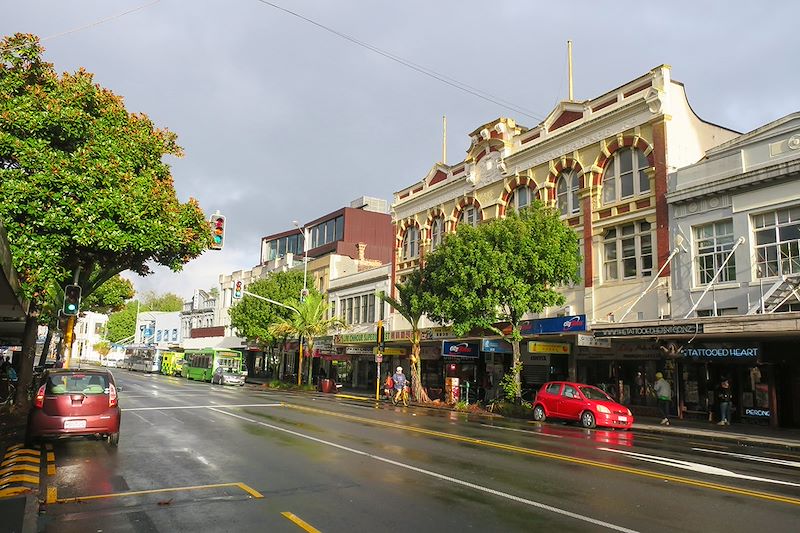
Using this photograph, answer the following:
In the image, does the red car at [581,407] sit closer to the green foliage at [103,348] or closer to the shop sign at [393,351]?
the shop sign at [393,351]

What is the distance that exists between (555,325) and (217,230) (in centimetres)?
1388

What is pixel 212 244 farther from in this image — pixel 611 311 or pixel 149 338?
pixel 149 338

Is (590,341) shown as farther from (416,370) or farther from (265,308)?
(265,308)

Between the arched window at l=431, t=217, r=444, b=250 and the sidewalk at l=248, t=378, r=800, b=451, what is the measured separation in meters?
18.9

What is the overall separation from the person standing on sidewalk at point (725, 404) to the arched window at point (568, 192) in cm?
1054

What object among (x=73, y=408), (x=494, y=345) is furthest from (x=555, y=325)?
(x=73, y=408)

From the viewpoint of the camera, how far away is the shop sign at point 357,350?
1642 inches

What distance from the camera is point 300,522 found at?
695 cm

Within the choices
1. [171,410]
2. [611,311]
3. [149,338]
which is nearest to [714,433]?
[611,311]

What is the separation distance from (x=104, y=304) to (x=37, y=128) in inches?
1247

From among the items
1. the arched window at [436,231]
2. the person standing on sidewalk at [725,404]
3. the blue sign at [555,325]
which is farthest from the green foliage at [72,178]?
the arched window at [436,231]

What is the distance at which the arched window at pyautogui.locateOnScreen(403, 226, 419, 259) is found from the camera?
41.2 metres

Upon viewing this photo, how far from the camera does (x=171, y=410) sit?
72.0ft

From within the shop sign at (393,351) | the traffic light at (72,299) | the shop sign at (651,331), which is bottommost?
the shop sign at (393,351)
